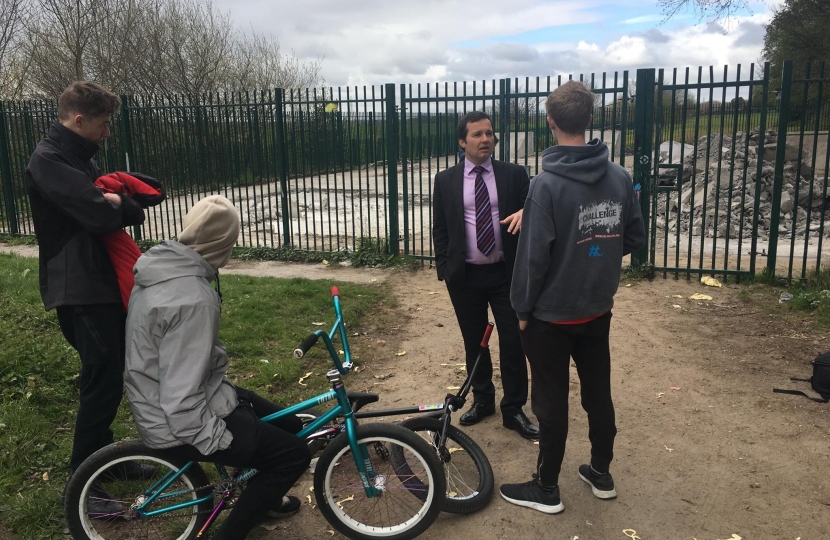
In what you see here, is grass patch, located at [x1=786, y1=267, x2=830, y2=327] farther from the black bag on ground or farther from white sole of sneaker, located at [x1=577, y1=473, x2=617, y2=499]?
white sole of sneaker, located at [x1=577, y1=473, x2=617, y2=499]

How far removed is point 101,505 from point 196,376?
35.3 inches

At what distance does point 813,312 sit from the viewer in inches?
245

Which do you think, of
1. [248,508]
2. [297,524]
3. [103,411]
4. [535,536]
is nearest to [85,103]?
[103,411]

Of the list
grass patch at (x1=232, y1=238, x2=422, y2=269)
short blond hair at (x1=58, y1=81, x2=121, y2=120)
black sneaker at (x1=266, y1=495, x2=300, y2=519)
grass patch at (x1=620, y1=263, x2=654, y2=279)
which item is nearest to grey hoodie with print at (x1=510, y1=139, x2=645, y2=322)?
black sneaker at (x1=266, y1=495, x2=300, y2=519)

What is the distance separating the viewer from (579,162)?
110 inches

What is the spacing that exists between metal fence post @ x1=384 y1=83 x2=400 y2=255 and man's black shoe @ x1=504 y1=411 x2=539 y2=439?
→ 508cm

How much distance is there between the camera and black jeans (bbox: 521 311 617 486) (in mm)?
2979

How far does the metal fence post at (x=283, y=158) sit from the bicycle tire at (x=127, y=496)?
6721 mm

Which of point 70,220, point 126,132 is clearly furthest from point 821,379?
point 126,132

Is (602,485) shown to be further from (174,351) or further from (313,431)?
(174,351)

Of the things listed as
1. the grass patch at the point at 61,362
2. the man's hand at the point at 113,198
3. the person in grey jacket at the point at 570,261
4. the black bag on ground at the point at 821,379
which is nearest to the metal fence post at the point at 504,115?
the grass patch at the point at 61,362

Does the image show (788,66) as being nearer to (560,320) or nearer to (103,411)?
(560,320)

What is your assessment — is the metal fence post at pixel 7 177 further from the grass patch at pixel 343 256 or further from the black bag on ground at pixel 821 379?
the black bag on ground at pixel 821 379

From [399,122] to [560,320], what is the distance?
20.3ft
